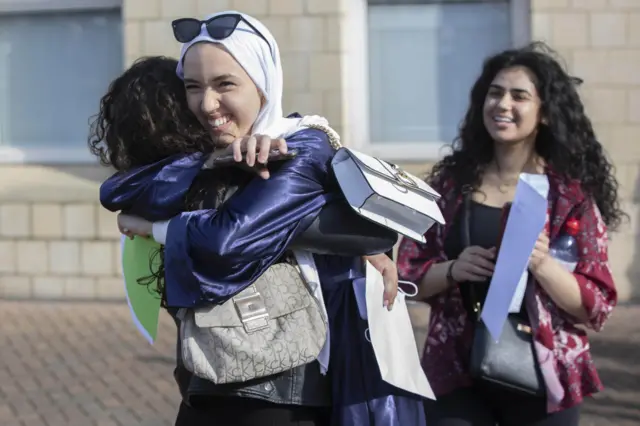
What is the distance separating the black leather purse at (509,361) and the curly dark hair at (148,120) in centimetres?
111

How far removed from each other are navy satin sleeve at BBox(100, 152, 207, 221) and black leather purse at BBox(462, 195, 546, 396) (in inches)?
44.4

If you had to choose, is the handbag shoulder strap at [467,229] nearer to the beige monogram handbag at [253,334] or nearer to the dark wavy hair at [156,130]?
the beige monogram handbag at [253,334]

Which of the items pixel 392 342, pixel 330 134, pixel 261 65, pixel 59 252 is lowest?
pixel 59 252

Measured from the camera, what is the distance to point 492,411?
10.4 ft

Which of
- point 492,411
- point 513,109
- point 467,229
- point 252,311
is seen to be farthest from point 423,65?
point 252,311

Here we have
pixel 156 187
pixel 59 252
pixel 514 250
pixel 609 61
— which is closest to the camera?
pixel 156 187

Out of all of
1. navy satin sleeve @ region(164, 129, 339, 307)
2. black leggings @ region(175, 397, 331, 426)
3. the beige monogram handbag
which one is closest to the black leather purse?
black leggings @ region(175, 397, 331, 426)

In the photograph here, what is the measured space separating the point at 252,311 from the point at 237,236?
0.17m

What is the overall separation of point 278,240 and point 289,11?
6491 millimetres

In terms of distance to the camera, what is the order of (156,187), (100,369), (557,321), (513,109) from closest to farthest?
(156,187) < (557,321) < (513,109) < (100,369)

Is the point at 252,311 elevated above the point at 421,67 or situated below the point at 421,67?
below

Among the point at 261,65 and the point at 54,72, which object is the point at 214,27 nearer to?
the point at 261,65

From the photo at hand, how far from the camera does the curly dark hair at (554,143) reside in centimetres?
326

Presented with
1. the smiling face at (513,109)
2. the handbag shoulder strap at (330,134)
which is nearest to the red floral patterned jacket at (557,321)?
the smiling face at (513,109)
